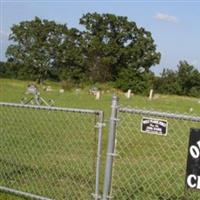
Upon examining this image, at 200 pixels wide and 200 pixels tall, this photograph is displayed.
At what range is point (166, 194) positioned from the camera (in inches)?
290

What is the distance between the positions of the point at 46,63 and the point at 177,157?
81802 millimetres

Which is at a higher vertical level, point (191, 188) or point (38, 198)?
point (191, 188)

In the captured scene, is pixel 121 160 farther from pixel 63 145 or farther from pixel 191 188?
pixel 191 188

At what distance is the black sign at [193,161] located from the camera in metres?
5.03

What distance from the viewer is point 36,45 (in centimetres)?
9206

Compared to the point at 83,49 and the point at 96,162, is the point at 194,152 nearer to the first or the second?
the point at 96,162

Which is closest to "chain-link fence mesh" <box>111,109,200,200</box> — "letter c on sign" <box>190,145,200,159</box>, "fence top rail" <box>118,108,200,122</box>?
"fence top rail" <box>118,108,200,122</box>

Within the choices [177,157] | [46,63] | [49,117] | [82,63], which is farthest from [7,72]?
[177,157]

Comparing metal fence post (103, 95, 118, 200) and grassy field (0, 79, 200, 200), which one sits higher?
metal fence post (103, 95, 118, 200)

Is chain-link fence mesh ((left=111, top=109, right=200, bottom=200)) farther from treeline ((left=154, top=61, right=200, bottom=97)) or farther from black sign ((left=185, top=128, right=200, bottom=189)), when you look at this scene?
treeline ((left=154, top=61, right=200, bottom=97))

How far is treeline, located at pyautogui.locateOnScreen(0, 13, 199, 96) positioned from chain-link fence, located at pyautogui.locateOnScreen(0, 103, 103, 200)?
7231 cm

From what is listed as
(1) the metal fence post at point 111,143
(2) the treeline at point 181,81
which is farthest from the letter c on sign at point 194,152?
(2) the treeline at point 181,81

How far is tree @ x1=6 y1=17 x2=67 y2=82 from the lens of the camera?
90.3 metres

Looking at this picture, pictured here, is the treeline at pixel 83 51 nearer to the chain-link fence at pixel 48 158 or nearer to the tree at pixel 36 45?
the tree at pixel 36 45
